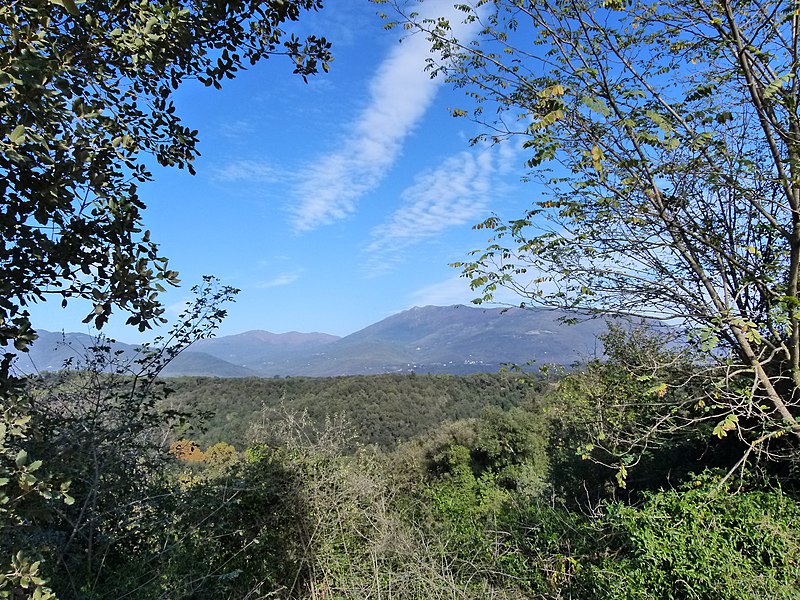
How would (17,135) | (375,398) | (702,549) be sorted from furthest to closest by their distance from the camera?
(375,398) → (702,549) → (17,135)

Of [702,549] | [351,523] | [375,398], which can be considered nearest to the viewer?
[702,549]

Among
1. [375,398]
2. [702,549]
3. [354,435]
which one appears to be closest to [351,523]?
[354,435]

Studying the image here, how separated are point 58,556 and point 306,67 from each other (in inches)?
191

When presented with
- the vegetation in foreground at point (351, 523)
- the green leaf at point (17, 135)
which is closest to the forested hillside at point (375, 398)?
the vegetation in foreground at point (351, 523)

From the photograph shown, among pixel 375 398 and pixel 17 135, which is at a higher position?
pixel 17 135

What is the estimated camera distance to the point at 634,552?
174 inches

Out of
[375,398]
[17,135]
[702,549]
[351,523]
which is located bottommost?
[375,398]

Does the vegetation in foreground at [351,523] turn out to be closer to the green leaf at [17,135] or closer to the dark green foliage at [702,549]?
the dark green foliage at [702,549]

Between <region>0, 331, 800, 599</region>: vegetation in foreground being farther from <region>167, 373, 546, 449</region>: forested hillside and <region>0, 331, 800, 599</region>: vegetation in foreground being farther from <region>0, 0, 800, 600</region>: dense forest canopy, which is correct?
<region>167, 373, 546, 449</region>: forested hillside

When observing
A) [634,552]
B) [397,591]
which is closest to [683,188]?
[634,552]

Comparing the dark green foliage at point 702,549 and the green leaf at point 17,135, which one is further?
the dark green foliage at point 702,549

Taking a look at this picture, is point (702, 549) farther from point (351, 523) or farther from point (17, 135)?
point (17, 135)

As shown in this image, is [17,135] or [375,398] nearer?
[17,135]

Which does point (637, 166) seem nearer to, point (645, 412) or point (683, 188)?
point (683, 188)
